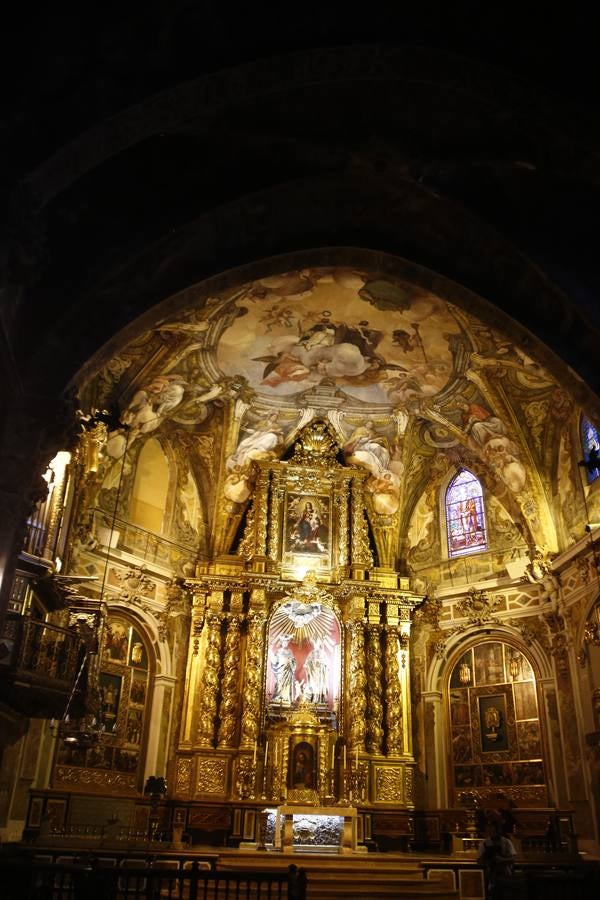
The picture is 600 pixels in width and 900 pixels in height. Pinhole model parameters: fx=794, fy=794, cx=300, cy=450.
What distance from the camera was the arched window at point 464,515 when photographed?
68.1 feet

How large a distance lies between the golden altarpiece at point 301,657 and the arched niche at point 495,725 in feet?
3.94

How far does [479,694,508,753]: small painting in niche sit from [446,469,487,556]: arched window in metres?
3.81

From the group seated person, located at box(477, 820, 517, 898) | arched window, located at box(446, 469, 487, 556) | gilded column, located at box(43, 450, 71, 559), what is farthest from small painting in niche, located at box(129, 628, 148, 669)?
seated person, located at box(477, 820, 517, 898)

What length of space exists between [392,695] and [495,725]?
8.50 ft

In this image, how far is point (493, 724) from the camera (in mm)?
18453

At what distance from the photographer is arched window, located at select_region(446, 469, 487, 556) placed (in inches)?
817

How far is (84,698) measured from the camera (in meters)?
14.8

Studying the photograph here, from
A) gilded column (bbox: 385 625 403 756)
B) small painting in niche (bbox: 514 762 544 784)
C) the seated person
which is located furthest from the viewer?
gilded column (bbox: 385 625 403 756)

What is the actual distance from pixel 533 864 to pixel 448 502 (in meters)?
11.3

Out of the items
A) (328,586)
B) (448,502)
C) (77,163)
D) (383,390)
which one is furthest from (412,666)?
(77,163)

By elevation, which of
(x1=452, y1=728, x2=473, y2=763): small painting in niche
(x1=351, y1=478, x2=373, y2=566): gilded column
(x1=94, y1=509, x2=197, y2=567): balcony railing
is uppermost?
(x1=351, y1=478, x2=373, y2=566): gilded column

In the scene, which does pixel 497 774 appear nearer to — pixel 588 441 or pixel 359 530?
pixel 359 530

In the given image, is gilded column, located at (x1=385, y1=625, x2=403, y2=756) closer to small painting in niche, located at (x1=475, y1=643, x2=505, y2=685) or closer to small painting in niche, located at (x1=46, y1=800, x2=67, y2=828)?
small painting in niche, located at (x1=475, y1=643, x2=505, y2=685)

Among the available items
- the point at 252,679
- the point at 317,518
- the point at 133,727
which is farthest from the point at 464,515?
the point at 133,727
